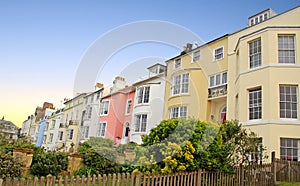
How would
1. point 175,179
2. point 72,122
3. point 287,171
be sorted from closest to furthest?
point 175,179 < point 287,171 < point 72,122

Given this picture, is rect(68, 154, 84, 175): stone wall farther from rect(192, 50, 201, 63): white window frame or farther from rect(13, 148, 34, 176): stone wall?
rect(192, 50, 201, 63): white window frame

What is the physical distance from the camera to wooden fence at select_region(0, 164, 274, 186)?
200 inches

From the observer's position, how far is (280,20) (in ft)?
49.6

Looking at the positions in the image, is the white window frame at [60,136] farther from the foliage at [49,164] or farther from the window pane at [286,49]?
the window pane at [286,49]

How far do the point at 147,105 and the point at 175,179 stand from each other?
1724 centimetres

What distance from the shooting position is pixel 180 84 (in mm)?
20406

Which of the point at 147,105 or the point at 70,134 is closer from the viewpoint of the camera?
the point at 147,105

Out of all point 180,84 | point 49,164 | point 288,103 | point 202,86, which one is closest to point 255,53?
point 288,103

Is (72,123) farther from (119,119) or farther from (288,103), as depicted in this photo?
(288,103)

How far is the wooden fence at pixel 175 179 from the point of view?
16.6ft

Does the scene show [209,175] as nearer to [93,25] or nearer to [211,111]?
[93,25]

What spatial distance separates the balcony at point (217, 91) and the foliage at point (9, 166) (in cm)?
1414

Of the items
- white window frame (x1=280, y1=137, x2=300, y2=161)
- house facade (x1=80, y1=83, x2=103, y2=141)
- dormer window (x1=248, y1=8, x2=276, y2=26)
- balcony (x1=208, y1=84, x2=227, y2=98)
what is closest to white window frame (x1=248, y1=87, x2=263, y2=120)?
white window frame (x1=280, y1=137, x2=300, y2=161)

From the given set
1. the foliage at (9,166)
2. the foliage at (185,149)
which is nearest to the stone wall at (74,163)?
the foliage at (9,166)
